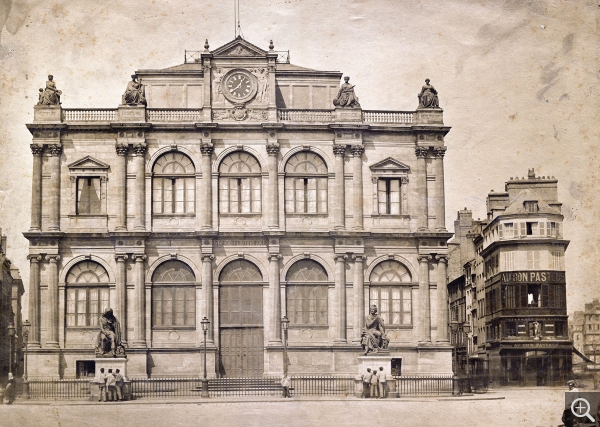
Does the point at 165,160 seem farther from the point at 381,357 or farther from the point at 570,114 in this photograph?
the point at 570,114

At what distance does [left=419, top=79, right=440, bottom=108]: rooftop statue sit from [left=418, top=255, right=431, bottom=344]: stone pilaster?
22.3 feet

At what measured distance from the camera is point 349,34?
40.9m

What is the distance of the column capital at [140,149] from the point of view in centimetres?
5069

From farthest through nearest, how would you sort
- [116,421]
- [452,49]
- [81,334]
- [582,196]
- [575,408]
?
[81,334], [452,49], [582,196], [116,421], [575,408]

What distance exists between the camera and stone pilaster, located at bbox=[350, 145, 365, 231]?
50969 millimetres

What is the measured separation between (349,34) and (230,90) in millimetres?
11710

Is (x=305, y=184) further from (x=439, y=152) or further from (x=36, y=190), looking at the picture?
(x=36, y=190)

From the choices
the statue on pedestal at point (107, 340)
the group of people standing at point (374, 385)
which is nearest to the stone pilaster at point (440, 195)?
the group of people standing at point (374, 385)

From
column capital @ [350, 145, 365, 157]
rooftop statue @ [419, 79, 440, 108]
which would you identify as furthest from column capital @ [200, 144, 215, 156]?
rooftop statue @ [419, 79, 440, 108]

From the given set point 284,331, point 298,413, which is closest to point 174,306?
point 284,331

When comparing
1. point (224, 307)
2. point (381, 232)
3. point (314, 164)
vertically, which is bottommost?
point (224, 307)

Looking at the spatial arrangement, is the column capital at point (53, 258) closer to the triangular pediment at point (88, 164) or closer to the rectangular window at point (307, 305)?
the triangular pediment at point (88, 164)

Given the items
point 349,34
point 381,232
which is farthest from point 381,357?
point 349,34

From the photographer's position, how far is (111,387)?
1665 inches
